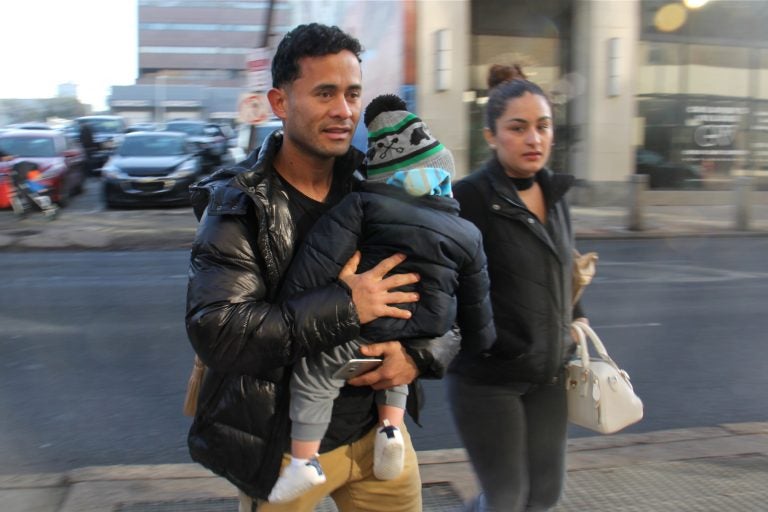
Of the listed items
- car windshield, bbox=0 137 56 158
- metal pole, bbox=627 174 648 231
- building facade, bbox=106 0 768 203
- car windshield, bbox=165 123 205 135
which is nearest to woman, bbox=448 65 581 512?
metal pole, bbox=627 174 648 231

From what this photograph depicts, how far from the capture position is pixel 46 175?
16.5 meters

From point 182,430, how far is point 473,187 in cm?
291

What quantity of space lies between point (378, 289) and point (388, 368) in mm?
228

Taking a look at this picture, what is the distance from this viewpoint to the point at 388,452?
6.91 feet

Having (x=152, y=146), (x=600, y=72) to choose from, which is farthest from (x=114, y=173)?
(x=600, y=72)

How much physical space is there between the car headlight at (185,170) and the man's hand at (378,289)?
51.4 ft

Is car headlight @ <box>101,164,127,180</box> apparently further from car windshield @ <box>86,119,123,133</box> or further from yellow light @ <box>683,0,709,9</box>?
yellow light @ <box>683,0,709,9</box>

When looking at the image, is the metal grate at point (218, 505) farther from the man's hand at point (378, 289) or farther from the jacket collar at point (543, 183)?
the man's hand at point (378, 289)

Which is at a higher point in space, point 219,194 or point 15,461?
point 219,194

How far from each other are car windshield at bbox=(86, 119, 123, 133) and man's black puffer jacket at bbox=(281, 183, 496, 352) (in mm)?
29835

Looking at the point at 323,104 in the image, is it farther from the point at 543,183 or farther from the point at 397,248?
the point at 543,183

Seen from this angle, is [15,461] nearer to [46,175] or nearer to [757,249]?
[757,249]

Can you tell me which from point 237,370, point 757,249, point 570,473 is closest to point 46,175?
point 757,249

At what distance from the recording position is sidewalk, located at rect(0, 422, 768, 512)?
138 inches
